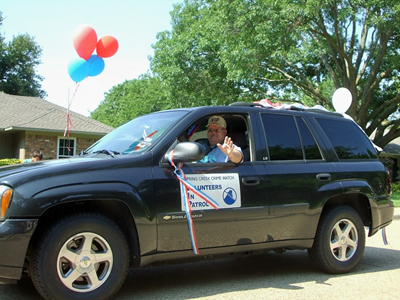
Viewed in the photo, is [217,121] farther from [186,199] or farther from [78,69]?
[78,69]

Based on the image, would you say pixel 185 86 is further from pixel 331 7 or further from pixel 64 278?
pixel 64 278

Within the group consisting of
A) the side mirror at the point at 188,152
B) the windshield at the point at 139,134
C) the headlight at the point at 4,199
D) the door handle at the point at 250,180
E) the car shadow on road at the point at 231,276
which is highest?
the windshield at the point at 139,134

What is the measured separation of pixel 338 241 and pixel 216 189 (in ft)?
6.27

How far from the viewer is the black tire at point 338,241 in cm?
535

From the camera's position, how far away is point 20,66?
149 ft

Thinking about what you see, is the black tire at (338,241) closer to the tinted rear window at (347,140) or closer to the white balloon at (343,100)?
the tinted rear window at (347,140)

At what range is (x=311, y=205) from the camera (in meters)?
5.16

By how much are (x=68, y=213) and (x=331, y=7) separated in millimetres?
16505

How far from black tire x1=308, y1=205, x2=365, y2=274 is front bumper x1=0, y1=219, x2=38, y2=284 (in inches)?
127

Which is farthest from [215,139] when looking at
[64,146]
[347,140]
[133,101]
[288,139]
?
[133,101]

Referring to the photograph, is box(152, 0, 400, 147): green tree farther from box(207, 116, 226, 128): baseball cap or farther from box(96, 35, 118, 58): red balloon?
box(207, 116, 226, 128): baseball cap

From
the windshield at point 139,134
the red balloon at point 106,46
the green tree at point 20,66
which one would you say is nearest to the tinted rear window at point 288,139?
the windshield at point 139,134

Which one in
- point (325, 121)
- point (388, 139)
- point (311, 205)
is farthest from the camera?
point (388, 139)

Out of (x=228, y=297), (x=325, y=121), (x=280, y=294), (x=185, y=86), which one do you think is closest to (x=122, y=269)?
(x=228, y=297)
